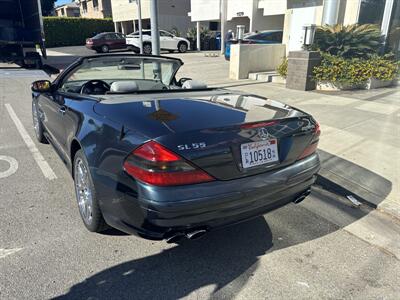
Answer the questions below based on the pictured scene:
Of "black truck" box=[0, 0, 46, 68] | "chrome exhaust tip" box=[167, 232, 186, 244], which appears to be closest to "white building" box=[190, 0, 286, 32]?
"black truck" box=[0, 0, 46, 68]

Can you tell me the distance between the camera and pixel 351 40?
362 inches

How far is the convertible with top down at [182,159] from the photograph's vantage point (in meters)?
2.07

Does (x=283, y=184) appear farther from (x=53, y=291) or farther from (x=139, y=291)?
(x=53, y=291)

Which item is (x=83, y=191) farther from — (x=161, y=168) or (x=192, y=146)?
(x=192, y=146)

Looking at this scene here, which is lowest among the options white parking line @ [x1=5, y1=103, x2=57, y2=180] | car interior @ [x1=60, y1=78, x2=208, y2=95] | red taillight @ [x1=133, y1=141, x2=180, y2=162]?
white parking line @ [x1=5, y1=103, x2=57, y2=180]

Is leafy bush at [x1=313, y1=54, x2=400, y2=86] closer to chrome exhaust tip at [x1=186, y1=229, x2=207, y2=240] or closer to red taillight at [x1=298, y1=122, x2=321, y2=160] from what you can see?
red taillight at [x1=298, y1=122, x2=321, y2=160]

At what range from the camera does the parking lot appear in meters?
2.29

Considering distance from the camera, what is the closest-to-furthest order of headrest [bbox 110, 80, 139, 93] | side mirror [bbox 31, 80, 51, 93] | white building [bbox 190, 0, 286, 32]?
headrest [bbox 110, 80, 139, 93]
side mirror [bbox 31, 80, 51, 93]
white building [bbox 190, 0, 286, 32]

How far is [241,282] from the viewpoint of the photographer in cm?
237

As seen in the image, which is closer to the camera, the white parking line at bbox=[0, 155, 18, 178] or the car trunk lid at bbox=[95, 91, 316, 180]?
the car trunk lid at bbox=[95, 91, 316, 180]

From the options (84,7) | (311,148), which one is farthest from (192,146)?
(84,7)

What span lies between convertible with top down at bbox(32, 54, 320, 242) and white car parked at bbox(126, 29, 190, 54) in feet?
72.0

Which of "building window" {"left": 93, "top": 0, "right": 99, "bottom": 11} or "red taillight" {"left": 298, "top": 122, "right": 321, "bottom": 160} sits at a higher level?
"building window" {"left": 93, "top": 0, "right": 99, "bottom": 11}

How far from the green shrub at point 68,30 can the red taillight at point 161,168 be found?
118 ft
